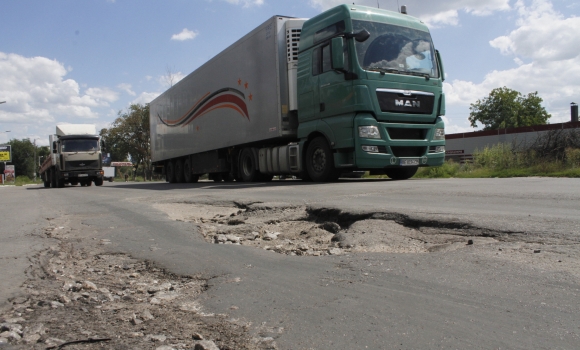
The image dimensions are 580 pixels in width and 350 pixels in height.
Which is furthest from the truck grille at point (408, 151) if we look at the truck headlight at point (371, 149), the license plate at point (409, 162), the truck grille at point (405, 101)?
the truck grille at point (405, 101)

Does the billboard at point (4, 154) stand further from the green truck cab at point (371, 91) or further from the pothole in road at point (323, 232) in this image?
the pothole in road at point (323, 232)

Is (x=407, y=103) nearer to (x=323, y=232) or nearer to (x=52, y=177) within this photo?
(x=323, y=232)

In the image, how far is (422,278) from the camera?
3176mm

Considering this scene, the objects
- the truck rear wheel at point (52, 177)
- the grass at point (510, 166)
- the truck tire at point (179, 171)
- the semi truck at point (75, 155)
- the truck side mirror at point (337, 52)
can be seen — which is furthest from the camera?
the truck rear wheel at point (52, 177)

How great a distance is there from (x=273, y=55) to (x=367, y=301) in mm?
10594

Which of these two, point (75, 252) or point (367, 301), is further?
point (75, 252)

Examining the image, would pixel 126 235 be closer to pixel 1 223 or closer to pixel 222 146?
pixel 1 223

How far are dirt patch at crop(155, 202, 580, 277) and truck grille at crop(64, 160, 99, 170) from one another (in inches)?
785

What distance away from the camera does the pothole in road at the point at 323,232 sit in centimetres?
421

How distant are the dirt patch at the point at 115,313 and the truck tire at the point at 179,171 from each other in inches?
688

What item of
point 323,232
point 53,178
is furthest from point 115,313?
point 53,178

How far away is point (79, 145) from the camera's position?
2473 centimetres

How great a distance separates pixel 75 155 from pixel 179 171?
6575 millimetres

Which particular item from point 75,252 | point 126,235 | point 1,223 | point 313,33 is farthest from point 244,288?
point 313,33
